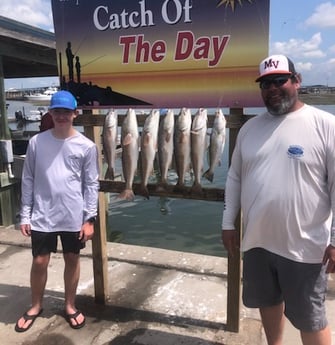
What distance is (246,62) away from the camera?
2725 mm

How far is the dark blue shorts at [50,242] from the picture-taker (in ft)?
10.00

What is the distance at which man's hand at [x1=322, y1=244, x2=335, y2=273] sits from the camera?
2.04m

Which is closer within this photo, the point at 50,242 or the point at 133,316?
the point at 50,242

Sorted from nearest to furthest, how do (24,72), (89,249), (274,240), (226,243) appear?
(274,240)
(226,243)
(89,249)
(24,72)

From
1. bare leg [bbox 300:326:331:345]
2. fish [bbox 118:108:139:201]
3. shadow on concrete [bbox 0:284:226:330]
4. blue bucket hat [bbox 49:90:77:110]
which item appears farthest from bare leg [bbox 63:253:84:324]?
bare leg [bbox 300:326:331:345]

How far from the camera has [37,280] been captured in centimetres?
319

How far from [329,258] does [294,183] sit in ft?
1.41

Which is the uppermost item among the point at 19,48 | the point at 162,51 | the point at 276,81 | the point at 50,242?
the point at 19,48

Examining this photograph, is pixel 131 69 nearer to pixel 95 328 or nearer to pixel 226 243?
pixel 226 243

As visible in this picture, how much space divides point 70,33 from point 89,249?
2641mm

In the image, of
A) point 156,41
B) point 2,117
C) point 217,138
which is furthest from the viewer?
point 2,117

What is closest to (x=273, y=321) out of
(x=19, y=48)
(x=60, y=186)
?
(x=60, y=186)

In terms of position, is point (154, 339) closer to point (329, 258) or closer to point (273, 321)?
point (273, 321)

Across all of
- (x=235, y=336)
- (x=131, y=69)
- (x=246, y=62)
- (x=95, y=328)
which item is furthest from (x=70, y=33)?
(x=235, y=336)
